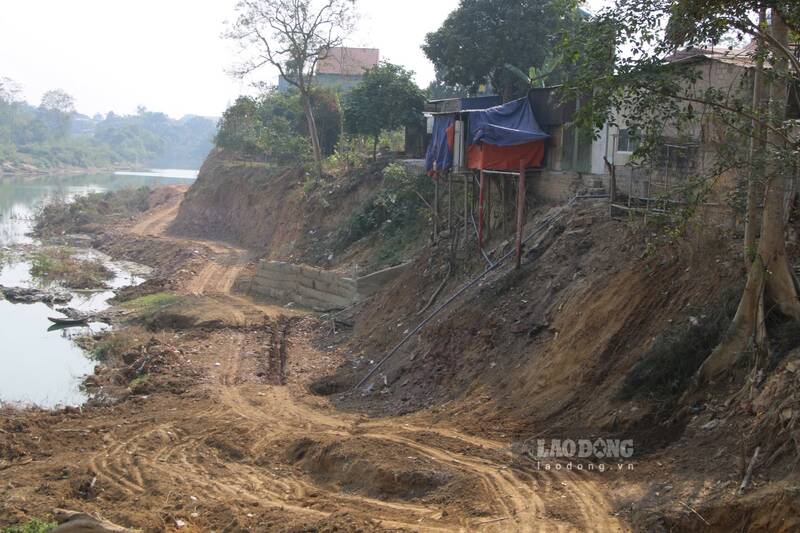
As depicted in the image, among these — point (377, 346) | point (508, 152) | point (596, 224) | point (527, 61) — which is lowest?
point (377, 346)

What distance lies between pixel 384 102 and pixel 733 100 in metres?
21.5

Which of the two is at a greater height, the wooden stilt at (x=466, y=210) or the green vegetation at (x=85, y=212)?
the wooden stilt at (x=466, y=210)

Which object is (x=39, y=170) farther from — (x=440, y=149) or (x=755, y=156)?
(x=755, y=156)

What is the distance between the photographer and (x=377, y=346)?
16.0 metres

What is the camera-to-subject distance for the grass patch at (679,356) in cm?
914

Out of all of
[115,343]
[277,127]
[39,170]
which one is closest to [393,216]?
[115,343]

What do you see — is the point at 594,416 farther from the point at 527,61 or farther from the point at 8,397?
the point at 527,61

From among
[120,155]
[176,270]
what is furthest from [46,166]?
[176,270]

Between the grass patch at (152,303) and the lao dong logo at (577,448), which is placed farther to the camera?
the grass patch at (152,303)

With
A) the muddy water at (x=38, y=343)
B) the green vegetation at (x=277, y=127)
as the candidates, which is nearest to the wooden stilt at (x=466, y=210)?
the muddy water at (x=38, y=343)

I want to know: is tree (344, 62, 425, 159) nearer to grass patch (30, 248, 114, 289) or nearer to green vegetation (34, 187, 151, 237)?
grass patch (30, 248, 114, 289)

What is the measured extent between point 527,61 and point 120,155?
102 meters

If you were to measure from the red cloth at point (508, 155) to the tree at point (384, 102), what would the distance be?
40.3 ft

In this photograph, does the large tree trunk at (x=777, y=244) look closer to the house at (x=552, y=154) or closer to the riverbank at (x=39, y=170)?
the house at (x=552, y=154)
